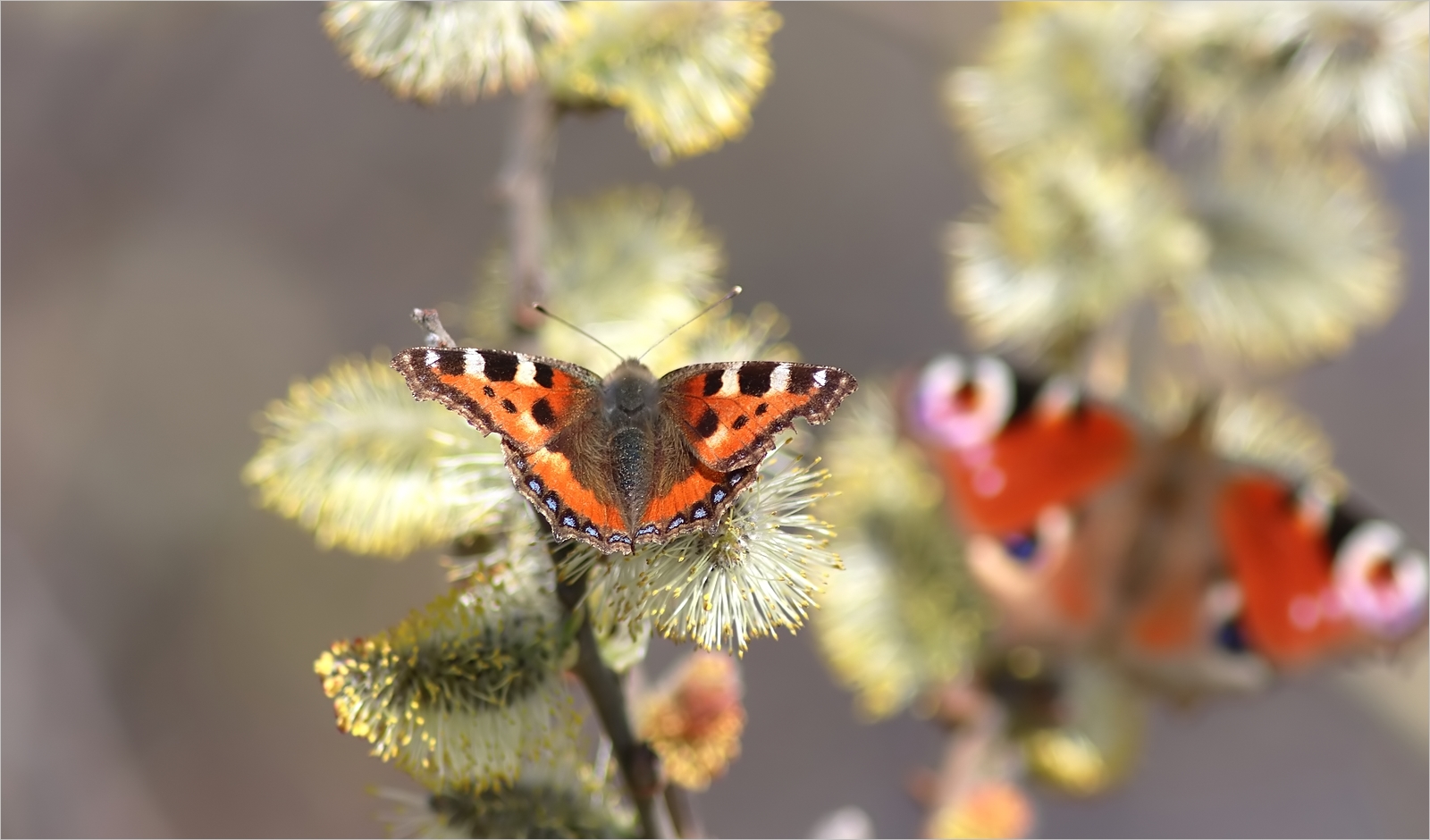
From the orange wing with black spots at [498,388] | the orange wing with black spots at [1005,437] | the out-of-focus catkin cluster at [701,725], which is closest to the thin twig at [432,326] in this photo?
the orange wing with black spots at [498,388]

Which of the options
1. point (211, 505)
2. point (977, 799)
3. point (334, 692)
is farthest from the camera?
point (211, 505)

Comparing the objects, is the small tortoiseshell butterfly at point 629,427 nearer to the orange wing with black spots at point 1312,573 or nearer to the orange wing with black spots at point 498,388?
the orange wing with black spots at point 498,388

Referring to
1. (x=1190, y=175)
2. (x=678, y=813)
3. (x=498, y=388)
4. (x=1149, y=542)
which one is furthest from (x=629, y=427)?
(x=1190, y=175)

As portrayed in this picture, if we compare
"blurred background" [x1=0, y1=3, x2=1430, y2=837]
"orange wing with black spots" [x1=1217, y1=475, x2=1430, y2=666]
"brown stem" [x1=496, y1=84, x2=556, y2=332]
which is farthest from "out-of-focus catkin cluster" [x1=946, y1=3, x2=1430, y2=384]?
"blurred background" [x1=0, y1=3, x2=1430, y2=837]

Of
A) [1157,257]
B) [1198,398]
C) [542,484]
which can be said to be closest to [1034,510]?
[1198,398]

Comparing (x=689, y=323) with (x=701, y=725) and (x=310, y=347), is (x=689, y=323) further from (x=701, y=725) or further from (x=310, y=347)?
(x=310, y=347)

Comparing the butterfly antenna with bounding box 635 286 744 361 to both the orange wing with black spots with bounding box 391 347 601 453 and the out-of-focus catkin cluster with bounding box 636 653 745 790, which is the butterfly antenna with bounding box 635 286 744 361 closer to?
the orange wing with black spots with bounding box 391 347 601 453

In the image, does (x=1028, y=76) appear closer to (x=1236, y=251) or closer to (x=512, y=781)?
(x=1236, y=251)
